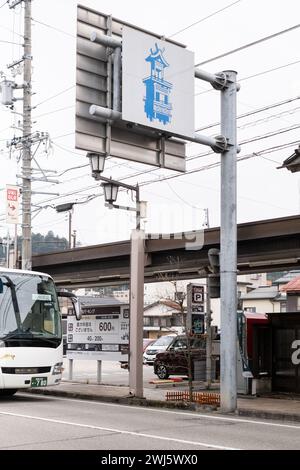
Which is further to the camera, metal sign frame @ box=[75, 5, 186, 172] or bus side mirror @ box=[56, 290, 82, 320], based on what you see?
bus side mirror @ box=[56, 290, 82, 320]

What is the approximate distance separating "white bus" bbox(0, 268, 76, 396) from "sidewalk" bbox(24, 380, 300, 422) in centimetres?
183

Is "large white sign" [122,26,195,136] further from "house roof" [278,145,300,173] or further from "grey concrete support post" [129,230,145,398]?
"house roof" [278,145,300,173]

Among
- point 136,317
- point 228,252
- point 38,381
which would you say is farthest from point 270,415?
point 38,381

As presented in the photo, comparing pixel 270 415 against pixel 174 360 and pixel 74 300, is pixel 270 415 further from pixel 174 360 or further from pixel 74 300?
pixel 174 360

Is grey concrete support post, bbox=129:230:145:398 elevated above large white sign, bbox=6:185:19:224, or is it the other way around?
large white sign, bbox=6:185:19:224

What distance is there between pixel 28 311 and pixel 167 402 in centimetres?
423

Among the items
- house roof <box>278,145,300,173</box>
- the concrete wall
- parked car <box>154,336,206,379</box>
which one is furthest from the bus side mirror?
the concrete wall

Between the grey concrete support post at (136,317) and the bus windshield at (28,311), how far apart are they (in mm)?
2025

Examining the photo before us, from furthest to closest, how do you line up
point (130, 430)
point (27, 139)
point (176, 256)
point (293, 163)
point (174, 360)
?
point (174, 360) → point (27, 139) → point (176, 256) → point (293, 163) → point (130, 430)

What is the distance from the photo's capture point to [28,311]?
17.0 m

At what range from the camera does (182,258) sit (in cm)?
2005

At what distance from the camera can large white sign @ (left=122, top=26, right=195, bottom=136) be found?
44.2ft

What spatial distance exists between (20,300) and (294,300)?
27038 mm
